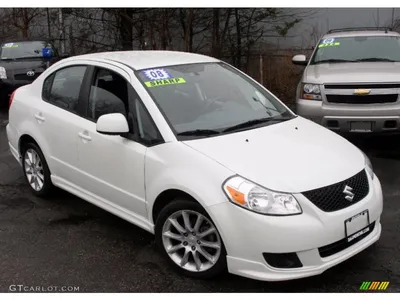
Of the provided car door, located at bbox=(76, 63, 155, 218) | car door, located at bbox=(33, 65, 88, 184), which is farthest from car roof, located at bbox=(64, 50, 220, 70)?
car door, located at bbox=(33, 65, 88, 184)

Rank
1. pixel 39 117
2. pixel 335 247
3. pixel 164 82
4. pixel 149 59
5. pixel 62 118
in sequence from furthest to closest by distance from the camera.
Result: 1. pixel 39 117
2. pixel 62 118
3. pixel 149 59
4. pixel 164 82
5. pixel 335 247

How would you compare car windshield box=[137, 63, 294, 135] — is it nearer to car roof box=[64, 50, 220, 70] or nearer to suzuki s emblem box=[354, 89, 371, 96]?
car roof box=[64, 50, 220, 70]

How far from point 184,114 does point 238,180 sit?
911 millimetres

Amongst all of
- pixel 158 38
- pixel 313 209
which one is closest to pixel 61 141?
pixel 313 209

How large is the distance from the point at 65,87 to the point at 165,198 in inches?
71.6

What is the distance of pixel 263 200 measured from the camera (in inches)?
118

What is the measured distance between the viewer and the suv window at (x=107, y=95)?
3939 millimetres

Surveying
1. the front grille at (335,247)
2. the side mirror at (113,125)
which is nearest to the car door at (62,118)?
the side mirror at (113,125)

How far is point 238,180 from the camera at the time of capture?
3070 mm

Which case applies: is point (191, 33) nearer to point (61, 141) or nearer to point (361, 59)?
point (361, 59)

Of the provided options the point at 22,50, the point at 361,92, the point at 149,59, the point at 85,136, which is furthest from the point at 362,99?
the point at 22,50

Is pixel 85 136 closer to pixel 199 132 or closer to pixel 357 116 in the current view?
pixel 199 132

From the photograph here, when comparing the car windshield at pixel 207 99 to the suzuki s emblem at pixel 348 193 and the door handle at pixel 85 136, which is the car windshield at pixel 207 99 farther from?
the suzuki s emblem at pixel 348 193

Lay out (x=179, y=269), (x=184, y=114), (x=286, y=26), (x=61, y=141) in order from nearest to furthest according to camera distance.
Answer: (x=179, y=269)
(x=184, y=114)
(x=61, y=141)
(x=286, y=26)
